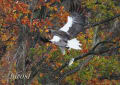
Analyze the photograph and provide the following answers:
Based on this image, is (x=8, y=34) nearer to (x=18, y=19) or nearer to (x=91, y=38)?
(x=18, y=19)

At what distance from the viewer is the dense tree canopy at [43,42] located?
871 centimetres

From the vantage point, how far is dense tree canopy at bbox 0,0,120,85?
871cm

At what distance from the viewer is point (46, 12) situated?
34.5 ft

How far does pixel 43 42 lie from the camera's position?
384 inches

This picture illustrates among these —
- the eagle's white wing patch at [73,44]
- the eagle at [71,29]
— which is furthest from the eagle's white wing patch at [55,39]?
the eagle's white wing patch at [73,44]

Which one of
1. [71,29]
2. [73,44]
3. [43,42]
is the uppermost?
[71,29]

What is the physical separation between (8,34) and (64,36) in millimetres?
2989

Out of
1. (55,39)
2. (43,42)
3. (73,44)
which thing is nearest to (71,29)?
(73,44)

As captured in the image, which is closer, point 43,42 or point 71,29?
point 71,29

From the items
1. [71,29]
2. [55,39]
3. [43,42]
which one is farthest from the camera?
[43,42]

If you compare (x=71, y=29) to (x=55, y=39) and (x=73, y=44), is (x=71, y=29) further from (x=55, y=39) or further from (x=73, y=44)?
(x=55, y=39)

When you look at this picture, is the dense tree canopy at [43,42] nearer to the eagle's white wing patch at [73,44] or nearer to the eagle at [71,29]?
the eagle at [71,29]

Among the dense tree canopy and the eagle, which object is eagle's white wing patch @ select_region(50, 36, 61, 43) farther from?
the dense tree canopy

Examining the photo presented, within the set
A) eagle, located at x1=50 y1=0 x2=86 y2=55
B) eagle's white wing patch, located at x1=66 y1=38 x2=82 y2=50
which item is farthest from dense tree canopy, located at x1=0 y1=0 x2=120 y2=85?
eagle's white wing patch, located at x1=66 y1=38 x2=82 y2=50
